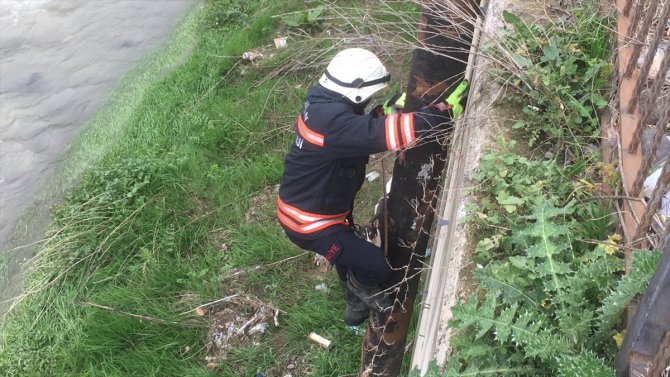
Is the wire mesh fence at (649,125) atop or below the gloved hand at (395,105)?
atop

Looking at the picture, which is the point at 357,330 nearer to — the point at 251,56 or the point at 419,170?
the point at 419,170

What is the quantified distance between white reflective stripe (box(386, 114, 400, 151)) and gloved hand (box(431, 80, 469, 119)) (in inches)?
9.5

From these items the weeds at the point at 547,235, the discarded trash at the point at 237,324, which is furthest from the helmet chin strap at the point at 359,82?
the discarded trash at the point at 237,324

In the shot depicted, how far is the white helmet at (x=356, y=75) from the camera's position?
2770mm

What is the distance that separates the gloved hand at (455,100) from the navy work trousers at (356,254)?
3.12ft

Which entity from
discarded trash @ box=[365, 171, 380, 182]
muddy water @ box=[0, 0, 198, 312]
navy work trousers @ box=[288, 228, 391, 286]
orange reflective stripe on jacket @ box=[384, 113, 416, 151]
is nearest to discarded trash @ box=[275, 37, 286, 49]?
discarded trash @ box=[365, 171, 380, 182]

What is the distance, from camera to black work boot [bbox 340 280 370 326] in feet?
11.5

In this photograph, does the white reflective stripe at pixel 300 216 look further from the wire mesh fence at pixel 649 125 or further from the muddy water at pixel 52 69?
the muddy water at pixel 52 69

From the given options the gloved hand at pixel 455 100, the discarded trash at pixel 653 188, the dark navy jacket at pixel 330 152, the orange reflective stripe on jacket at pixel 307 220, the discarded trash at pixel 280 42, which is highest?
the gloved hand at pixel 455 100

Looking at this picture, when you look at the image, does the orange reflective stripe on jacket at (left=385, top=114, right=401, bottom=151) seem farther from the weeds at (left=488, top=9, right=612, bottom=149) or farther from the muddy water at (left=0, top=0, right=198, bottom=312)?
the muddy water at (left=0, top=0, right=198, bottom=312)

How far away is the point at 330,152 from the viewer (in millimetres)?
2898

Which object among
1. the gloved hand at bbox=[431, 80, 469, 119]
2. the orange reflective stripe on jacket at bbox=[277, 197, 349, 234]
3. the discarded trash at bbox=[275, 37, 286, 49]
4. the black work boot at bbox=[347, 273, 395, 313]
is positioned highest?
the gloved hand at bbox=[431, 80, 469, 119]

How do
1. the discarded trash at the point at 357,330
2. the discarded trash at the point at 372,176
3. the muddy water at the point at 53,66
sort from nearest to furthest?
the discarded trash at the point at 357,330 → the discarded trash at the point at 372,176 → the muddy water at the point at 53,66

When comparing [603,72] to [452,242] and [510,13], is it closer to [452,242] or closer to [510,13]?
[510,13]
